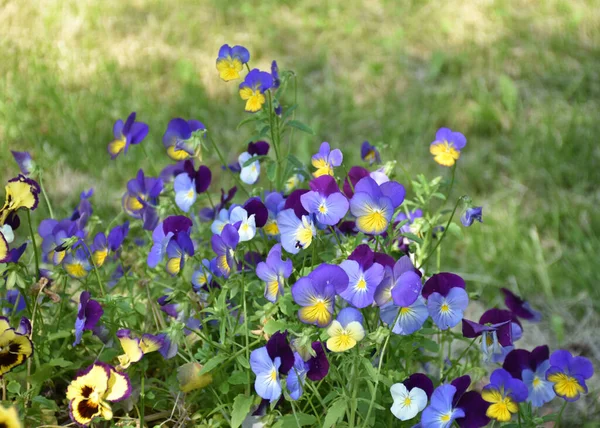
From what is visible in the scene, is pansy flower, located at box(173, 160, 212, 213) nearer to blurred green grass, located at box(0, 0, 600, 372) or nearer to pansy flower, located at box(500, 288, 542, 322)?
pansy flower, located at box(500, 288, 542, 322)

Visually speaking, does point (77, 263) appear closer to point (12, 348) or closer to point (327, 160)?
point (12, 348)

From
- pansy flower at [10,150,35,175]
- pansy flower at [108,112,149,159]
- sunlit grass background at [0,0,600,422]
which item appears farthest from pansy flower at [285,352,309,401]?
sunlit grass background at [0,0,600,422]

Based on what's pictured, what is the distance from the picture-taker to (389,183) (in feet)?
4.05

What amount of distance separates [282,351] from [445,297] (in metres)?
0.30

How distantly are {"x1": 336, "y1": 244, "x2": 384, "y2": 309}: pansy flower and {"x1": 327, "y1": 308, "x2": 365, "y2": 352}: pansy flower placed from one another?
0.02 metres

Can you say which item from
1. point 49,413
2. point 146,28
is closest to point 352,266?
point 49,413

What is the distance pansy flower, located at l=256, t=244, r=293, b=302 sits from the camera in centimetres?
125

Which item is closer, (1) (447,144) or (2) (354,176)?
(2) (354,176)

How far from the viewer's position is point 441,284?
1.26 metres

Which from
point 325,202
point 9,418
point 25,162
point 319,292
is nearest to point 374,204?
point 325,202

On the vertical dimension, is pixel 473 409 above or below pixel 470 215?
below

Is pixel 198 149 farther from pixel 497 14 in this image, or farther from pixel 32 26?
pixel 497 14

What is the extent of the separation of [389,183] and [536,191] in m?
1.70

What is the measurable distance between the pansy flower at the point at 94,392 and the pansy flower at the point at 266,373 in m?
0.21
